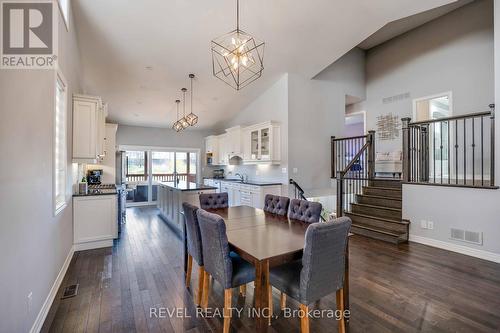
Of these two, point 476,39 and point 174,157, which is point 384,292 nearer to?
point 476,39

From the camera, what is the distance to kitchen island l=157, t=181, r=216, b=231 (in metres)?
4.93

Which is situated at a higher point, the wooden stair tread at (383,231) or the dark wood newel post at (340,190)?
the dark wood newel post at (340,190)

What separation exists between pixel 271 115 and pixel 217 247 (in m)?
4.81

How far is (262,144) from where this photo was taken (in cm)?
632

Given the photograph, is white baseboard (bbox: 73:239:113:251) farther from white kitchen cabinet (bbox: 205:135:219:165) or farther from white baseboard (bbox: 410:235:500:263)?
white baseboard (bbox: 410:235:500:263)

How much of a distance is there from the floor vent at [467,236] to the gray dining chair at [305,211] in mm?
2817

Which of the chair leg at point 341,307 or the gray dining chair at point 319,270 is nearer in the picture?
the gray dining chair at point 319,270

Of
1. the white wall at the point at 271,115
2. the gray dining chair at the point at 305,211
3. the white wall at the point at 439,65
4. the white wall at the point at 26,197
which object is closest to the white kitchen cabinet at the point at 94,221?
the white wall at the point at 26,197

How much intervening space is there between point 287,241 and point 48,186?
239cm

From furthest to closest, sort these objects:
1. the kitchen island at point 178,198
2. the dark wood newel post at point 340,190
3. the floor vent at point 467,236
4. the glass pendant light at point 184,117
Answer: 1. the glass pendant light at point 184,117
2. the dark wood newel post at point 340,190
3. the kitchen island at point 178,198
4. the floor vent at point 467,236

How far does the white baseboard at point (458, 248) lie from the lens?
11.7 feet

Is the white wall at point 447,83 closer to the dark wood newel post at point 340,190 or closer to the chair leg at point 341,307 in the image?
the dark wood newel post at point 340,190

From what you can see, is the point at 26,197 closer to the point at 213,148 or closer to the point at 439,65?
the point at 213,148

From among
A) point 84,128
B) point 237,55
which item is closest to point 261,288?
point 237,55
